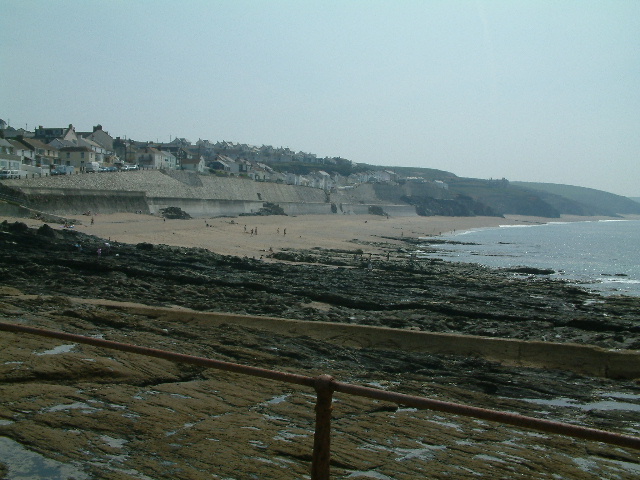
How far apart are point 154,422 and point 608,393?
672 centimetres

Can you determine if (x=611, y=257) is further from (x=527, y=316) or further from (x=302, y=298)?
(x=302, y=298)

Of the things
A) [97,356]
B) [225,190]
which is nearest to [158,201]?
[225,190]

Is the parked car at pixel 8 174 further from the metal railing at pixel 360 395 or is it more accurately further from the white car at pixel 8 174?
the metal railing at pixel 360 395

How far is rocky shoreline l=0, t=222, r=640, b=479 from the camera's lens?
461cm

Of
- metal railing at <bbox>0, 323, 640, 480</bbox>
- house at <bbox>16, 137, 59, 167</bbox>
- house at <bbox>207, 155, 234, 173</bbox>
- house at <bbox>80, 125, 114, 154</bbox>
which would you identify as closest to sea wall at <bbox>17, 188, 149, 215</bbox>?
house at <bbox>16, 137, 59, 167</bbox>

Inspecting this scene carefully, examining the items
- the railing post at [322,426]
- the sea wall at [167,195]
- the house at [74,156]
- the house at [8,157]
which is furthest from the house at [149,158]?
the railing post at [322,426]

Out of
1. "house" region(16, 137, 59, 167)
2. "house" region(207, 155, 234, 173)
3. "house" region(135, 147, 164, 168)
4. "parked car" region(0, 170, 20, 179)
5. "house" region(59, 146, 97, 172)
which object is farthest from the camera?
"house" region(207, 155, 234, 173)

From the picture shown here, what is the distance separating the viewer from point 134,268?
693 inches

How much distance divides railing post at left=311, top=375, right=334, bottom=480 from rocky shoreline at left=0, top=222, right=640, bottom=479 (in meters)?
1.07

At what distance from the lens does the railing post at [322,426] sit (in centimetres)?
300

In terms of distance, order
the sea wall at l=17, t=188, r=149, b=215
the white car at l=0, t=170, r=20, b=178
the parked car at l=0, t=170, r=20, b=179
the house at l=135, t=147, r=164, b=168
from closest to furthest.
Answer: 1. the sea wall at l=17, t=188, r=149, b=215
2. the parked car at l=0, t=170, r=20, b=179
3. the white car at l=0, t=170, r=20, b=178
4. the house at l=135, t=147, r=164, b=168

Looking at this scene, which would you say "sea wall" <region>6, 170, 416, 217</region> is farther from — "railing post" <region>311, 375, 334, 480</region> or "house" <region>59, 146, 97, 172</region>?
"railing post" <region>311, 375, 334, 480</region>

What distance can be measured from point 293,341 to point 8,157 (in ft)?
178

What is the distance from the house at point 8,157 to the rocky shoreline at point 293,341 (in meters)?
36.5
